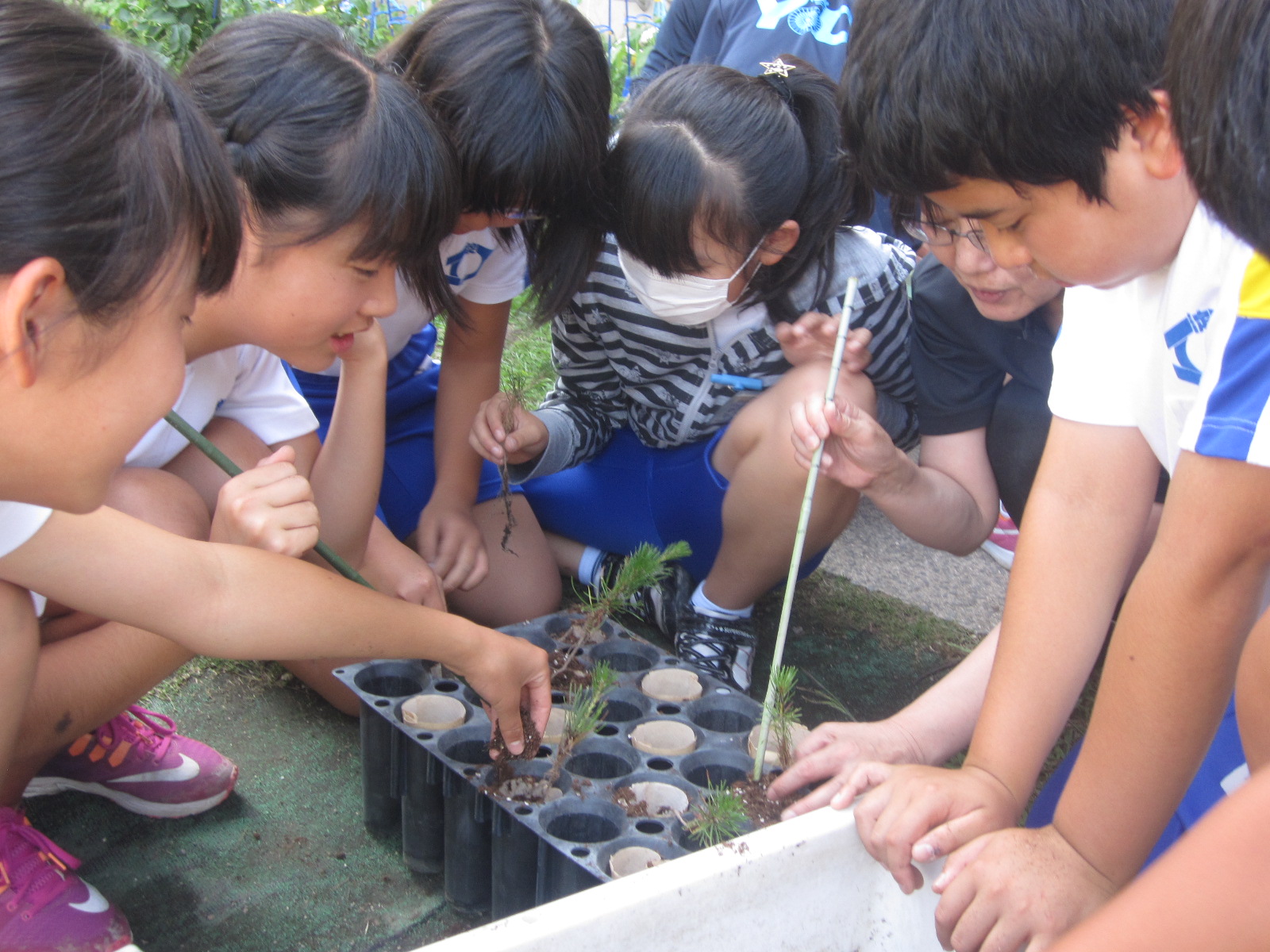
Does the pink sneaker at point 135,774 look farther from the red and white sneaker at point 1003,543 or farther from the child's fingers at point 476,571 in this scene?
the red and white sneaker at point 1003,543

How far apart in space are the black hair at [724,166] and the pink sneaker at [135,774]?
1.08 meters

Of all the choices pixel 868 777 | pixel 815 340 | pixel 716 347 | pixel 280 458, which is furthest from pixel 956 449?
pixel 280 458

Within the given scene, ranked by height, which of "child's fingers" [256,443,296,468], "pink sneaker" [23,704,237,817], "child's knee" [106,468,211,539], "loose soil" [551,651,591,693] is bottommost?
"pink sneaker" [23,704,237,817]

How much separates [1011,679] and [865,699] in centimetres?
72

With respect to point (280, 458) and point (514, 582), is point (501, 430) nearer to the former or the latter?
point (514, 582)

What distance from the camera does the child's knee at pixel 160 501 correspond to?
153 cm

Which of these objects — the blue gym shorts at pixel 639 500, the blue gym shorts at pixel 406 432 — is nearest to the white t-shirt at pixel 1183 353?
the blue gym shorts at pixel 639 500

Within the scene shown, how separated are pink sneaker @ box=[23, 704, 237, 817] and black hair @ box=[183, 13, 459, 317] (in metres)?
0.77

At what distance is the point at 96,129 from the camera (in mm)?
825

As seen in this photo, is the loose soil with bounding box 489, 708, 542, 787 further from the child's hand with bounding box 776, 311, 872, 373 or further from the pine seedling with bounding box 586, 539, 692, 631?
the child's hand with bounding box 776, 311, 872, 373

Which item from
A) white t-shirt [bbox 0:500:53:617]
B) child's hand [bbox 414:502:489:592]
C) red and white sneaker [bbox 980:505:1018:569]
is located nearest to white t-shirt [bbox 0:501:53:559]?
white t-shirt [bbox 0:500:53:617]

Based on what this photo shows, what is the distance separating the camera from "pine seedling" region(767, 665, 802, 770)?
4.39ft

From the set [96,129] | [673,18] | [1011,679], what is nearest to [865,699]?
[1011,679]

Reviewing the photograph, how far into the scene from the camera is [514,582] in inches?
84.0
